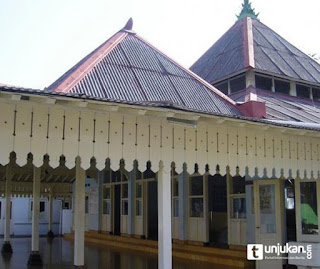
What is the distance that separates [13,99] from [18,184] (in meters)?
15.1

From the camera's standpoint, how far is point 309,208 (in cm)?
882

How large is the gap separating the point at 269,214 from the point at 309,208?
5.15 ft

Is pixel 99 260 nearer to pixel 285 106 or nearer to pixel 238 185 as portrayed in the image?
pixel 238 185

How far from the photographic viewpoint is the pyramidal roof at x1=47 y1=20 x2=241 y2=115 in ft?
29.2

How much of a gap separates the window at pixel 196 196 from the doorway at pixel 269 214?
10.4ft

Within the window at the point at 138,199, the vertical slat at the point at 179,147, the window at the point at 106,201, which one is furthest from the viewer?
the window at the point at 106,201

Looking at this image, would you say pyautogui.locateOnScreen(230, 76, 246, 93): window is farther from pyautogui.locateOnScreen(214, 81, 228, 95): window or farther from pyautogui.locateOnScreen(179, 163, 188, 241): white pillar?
pyautogui.locateOnScreen(179, 163, 188, 241): white pillar

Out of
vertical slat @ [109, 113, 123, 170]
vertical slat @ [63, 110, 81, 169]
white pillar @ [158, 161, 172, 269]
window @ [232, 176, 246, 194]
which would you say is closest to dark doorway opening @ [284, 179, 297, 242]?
window @ [232, 176, 246, 194]

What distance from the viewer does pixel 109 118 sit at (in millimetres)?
5809

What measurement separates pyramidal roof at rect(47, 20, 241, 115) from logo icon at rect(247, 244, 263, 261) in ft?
10.4

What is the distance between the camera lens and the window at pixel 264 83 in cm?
1477

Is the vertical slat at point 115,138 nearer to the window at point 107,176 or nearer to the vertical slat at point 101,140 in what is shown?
the vertical slat at point 101,140

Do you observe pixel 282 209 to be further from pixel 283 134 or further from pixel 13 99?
pixel 13 99

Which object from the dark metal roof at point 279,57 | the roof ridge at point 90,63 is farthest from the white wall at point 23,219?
the roof ridge at point 90,63
